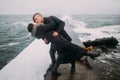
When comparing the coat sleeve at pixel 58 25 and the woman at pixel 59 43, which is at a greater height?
the coat sleeve at pixel 58 25

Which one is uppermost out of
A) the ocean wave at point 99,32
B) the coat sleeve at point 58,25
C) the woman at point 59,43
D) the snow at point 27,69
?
the coat sleeve at point 58,25

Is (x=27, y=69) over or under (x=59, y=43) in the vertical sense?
under

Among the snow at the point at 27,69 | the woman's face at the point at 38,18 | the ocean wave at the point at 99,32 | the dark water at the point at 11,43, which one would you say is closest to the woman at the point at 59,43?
the woman's face at the point at 38,18

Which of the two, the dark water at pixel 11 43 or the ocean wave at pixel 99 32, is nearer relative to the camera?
the dark water at pixel 11 43

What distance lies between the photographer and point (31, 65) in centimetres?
520

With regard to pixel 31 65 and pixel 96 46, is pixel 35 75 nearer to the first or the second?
pixel 31 65

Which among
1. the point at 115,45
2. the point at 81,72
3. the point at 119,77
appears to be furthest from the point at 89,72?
the point at 115,45

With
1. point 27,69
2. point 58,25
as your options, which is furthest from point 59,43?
point 27,69

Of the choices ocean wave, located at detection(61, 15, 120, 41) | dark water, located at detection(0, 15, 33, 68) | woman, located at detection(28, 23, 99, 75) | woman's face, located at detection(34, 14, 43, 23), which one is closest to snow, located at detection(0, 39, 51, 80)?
woman, located at detection(28, 23, 99, 75)

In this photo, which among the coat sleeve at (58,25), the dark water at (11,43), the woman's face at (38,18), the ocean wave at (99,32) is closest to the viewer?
the woman's face at (38,18)

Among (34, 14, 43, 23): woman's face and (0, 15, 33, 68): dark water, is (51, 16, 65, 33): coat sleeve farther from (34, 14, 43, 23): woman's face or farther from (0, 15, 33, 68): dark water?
(0, 15, 33, 68): dark water

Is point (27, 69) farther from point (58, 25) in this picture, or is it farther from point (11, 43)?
point (11, 43)

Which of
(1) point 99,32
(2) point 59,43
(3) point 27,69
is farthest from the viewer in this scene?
(1) point 99,32

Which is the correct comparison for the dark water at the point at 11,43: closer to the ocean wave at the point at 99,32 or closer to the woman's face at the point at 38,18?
the ocean wave at the point at 99,32
